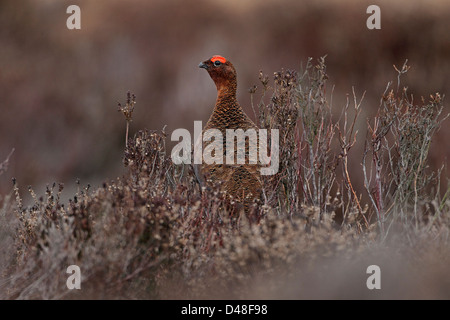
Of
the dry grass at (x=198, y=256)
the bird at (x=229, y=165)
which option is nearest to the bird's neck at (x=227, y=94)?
the bird at (x=229, y=165)

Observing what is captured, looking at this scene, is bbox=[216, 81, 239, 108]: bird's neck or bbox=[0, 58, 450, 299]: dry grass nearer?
bbox=[0, 58, 450, 299]: dry grass

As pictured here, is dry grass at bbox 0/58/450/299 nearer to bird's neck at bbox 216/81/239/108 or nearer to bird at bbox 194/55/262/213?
bird at bbox 194/55/262/213

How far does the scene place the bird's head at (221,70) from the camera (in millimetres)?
5023

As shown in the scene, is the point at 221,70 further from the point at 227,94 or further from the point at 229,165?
the point at 229,165

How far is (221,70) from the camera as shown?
16.5 ft

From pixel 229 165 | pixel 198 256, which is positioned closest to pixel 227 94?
pixel 229 165

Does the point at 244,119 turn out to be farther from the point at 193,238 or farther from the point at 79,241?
the point at 79,241

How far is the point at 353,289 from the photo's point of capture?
9.87 feet

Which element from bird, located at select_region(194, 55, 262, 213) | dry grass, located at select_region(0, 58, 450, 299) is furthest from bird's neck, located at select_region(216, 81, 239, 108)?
dry grass, located at select_region(0, 58, 450, 299)

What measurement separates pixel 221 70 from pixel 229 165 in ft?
2.90

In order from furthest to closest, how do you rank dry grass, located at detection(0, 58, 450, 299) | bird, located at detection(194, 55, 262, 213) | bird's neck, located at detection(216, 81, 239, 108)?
bird's neck, located at detection(216, 81, 239, 108) → bird, located at detection(194, 55, 262, 213) → dry grass, located at detection(0, 58, 450, 299)

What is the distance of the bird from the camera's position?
4582 millimetres

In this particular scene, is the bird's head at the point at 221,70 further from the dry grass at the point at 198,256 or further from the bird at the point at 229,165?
the dry grass at the point at 198,256
